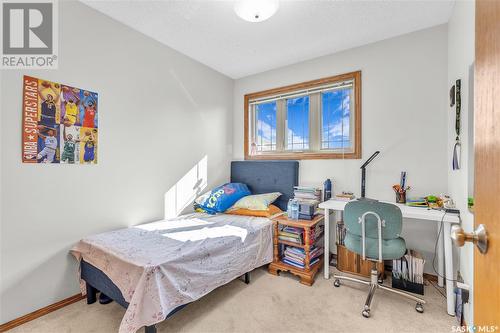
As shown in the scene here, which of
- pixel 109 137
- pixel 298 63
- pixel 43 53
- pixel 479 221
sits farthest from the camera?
pixel 298 63

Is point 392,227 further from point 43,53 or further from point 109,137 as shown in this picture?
point 43,53

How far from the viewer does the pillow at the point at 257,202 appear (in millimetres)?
2764

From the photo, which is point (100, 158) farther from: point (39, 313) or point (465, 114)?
point (465, 114)

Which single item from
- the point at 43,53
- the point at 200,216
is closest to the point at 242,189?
the point at 200,216

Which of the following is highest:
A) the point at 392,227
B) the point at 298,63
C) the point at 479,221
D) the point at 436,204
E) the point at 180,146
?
the point at 298,63

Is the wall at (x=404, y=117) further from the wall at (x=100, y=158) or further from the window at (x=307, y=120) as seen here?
the wall at (x=100, y=158)

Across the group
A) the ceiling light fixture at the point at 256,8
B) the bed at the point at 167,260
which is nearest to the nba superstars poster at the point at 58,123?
the bed at the point at 167,260

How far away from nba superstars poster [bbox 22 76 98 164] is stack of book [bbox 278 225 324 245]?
6.56 ft

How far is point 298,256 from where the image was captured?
93.8 inches

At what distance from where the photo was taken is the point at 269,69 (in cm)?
334

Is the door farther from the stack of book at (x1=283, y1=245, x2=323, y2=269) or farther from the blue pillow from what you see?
the blue pillow

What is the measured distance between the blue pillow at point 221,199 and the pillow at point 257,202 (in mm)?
102

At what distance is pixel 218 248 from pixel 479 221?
1.61 metres

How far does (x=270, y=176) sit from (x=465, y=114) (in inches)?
80.8
